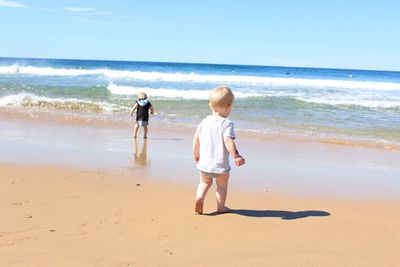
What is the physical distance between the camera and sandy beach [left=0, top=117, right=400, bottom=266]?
10.8 ft

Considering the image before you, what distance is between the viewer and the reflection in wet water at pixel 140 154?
6815 millimetres

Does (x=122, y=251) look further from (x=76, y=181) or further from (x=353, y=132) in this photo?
(x=353, y=132)

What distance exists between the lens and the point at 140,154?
753 centimetres

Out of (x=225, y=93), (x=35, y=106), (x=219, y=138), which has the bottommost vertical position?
(x=35, y=106)

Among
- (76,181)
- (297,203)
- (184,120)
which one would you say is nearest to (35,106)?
(184,120)

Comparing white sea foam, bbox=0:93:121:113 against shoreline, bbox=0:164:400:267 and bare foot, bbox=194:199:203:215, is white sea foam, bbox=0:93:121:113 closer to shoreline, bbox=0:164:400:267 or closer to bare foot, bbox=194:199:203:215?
shoreline, bbox=0:164:400:267

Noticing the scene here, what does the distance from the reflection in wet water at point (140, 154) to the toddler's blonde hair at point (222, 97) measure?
258cm

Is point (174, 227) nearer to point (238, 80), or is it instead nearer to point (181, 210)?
point (181, 210)

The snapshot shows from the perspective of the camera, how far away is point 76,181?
5.31m

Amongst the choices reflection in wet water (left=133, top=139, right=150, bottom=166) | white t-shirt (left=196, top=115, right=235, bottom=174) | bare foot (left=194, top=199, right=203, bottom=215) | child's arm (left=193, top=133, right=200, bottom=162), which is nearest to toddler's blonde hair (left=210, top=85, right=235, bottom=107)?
white t-shirt (left=196, top=115, right=235, bottom=174)

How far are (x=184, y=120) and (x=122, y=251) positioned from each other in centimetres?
1003

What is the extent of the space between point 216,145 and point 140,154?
333 cm

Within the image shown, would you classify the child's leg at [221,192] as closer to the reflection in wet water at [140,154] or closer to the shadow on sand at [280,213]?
the shadow on sand at [280,213]

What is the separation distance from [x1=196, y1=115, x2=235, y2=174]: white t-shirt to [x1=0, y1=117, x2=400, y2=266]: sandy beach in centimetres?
42
